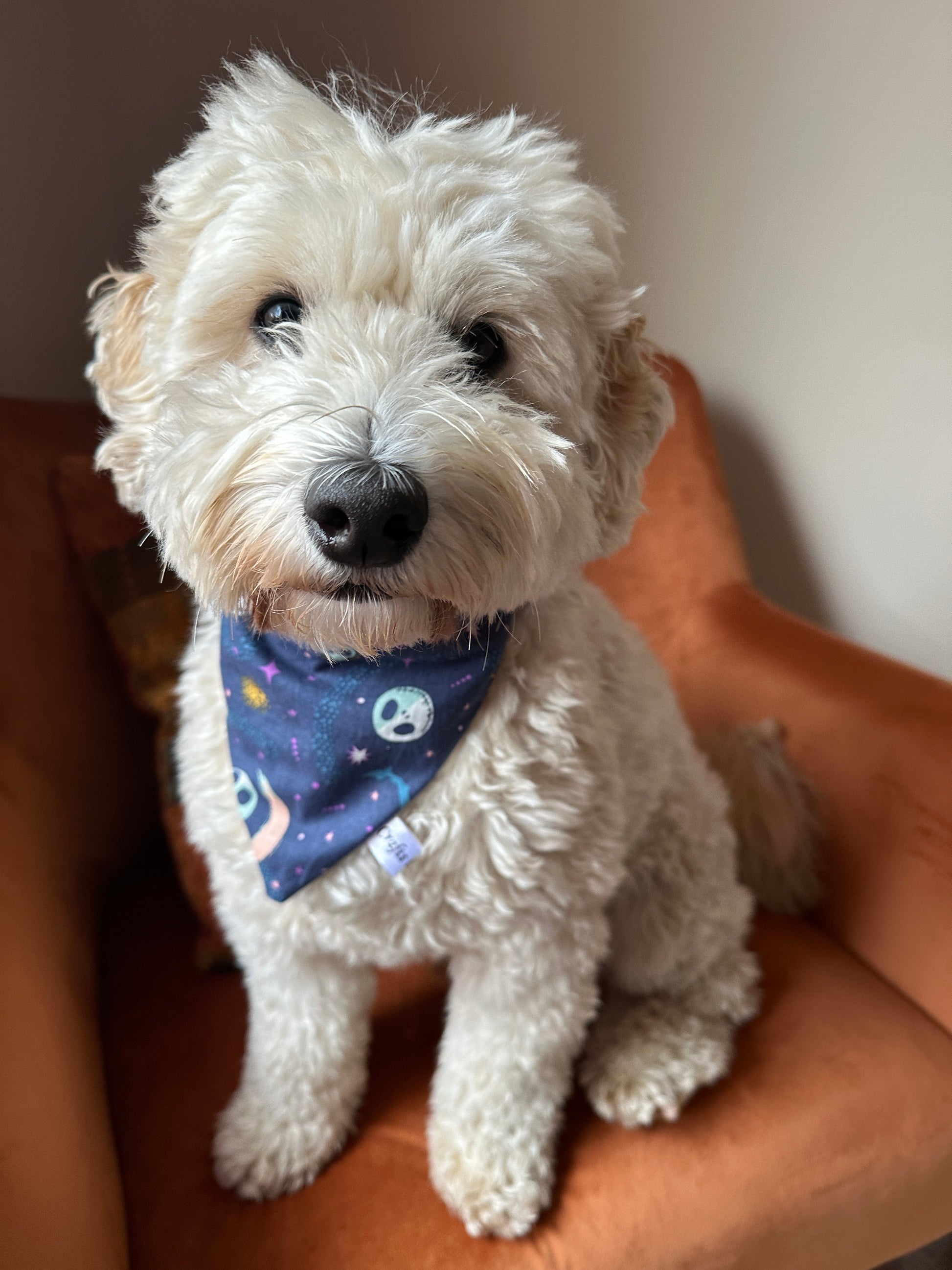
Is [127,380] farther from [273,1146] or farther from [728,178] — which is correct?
[728,178]

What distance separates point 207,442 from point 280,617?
18 cm

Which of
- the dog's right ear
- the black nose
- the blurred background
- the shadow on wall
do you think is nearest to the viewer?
the black nose

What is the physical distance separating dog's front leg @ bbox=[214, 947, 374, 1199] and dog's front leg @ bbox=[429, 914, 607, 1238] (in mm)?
133

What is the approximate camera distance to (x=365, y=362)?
2.65ft

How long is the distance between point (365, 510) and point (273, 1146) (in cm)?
86

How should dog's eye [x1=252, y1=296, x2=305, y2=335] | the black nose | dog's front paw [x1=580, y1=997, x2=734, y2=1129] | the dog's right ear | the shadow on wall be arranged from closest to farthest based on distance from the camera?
the black nose < dog's eye [x1=252, y1=296, x2=305, y2=335] < the dog's right ear < dog's front paw [x1=580, y1=997, x2=734, y2=1129] < the shadow on wall

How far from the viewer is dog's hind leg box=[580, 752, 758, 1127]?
3.85 feet

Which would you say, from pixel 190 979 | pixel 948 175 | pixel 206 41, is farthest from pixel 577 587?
pixel 206 41

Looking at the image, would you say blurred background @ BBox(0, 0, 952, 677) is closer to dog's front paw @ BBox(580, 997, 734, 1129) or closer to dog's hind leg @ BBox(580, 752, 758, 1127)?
dog's hind leg @ BBox(580, 752, 758, 1127)

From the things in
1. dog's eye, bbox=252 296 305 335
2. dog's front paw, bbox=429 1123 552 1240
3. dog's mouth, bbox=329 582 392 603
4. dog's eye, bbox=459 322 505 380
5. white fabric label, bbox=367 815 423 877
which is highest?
dog's eye, bbox=459 322 505 380

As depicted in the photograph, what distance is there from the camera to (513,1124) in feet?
3.47

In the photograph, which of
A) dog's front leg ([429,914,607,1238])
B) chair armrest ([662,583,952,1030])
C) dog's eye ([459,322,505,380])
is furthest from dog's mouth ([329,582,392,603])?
chair armrest ([662,583,952,1030])

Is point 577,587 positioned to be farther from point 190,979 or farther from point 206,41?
point 206,41

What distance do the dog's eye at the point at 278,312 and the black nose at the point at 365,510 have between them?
0.27m
